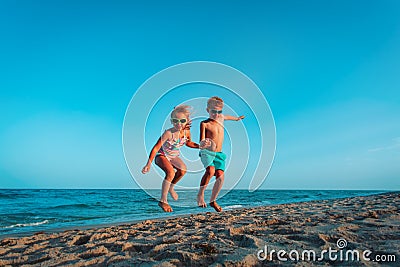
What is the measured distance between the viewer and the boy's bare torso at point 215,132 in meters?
1.54

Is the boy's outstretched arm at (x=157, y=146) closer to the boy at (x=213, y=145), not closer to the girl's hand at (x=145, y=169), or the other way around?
the girl's hand at (x=145, y=169)

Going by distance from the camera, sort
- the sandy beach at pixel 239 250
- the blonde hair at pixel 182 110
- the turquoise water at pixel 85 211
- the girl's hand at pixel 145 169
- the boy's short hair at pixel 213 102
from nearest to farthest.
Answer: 1. the girl's hand at pixel 145 169
2. the blonde hair at pixel 182 110
3. the boy's short hair at pixel 213 102
4. the sandy beach at pixel 239 250
5. the turquoise water at pixel 85 211

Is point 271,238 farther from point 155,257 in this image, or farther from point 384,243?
point 155,257

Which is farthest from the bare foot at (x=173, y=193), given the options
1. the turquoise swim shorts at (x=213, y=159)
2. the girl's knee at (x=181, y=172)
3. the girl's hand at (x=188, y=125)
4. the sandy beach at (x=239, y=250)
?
the sandy beach at (x=239, y=250)

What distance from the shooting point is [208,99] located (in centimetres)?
158

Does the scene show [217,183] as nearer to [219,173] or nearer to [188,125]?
[219,173]

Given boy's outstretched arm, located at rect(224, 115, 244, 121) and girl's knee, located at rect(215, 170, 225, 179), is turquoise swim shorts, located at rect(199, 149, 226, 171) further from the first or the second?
boy's outstretched arm, located at rect(224, 115, 244, 121)

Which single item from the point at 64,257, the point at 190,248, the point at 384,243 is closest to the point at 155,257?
the point at 190,248

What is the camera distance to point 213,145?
4.92 ft

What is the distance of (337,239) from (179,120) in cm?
256

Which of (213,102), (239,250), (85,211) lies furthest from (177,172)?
(85,211)

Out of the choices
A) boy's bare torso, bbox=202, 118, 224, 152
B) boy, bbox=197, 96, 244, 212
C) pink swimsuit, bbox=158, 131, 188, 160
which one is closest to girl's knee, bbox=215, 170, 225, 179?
boy, bbox=197, 96, 244, 212

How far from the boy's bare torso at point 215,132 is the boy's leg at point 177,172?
21 centimetres

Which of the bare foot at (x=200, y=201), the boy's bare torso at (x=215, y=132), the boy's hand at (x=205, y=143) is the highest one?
the boy's bare torso at (x=215, y=132)
